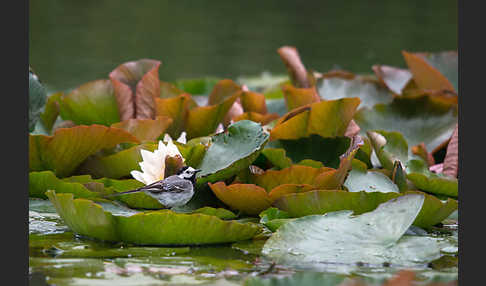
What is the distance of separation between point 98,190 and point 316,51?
506 cm

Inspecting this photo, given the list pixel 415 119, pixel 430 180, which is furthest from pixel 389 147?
pixel 415 119

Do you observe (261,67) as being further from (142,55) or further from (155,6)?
(155,6)

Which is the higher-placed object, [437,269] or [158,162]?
[158,162]

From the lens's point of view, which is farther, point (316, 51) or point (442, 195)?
point (316, 51)

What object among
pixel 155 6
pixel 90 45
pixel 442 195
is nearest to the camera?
pixel 442 195

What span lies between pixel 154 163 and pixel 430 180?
0.71 metres

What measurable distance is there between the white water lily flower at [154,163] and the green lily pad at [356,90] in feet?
2.96

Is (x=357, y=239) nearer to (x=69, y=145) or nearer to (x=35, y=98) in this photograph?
(x=69, y=145)

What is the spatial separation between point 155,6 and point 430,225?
10187 mm

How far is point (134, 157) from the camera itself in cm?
160

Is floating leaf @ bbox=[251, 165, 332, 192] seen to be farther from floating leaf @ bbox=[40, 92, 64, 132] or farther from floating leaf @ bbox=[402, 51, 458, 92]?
floating leaf @ bbox=[402, 51, 458, 92]

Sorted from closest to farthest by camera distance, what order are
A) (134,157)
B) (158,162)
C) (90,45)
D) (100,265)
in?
1. (100,265)
2. (158,162)
3. (134,157)
4. (90,45)

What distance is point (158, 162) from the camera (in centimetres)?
148

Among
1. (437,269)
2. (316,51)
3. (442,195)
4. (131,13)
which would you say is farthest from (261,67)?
(131,13)
